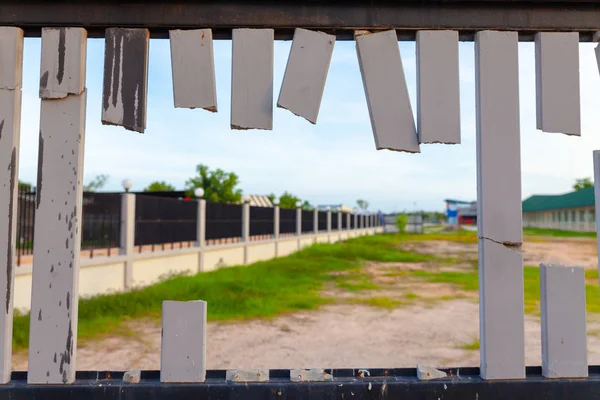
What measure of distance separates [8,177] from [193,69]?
0.75m

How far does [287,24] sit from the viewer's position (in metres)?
1.68

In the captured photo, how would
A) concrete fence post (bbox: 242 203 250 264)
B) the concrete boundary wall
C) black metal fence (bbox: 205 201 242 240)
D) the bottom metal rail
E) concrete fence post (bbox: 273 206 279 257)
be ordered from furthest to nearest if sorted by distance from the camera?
1. concrete fence post (bbox: 273 206 279 257)
2. concrete fence post (bbox: 242 203 250 264)
3. black metal fence (bbox: 205 201 242 240)
4. the concrete boundary wall
5. the bottom metal rail

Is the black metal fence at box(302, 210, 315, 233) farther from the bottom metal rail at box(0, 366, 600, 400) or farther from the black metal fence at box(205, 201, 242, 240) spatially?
the bottom metal rail at box(0, 366, 600, 400)

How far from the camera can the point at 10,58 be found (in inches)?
64.6

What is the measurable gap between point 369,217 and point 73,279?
51.8 meters

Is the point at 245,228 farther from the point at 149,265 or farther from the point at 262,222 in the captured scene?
the point at 149,265

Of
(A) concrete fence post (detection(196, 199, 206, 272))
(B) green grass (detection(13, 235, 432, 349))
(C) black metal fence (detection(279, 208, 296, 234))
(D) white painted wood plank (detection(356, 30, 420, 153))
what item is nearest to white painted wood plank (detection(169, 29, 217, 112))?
(D) white painted wood plank (detection(356, 30, 420, 153))

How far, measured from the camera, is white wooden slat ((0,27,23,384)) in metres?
1.58

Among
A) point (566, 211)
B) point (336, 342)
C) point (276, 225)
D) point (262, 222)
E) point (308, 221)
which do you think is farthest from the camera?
point (566, 211)

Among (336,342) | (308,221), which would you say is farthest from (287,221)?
(336,342)

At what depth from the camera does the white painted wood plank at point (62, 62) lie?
1.63m

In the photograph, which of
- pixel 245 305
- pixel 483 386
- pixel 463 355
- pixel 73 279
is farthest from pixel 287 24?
pixel 245 305

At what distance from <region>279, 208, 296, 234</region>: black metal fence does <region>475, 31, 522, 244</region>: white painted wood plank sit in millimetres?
19043

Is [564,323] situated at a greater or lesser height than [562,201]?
lesser
